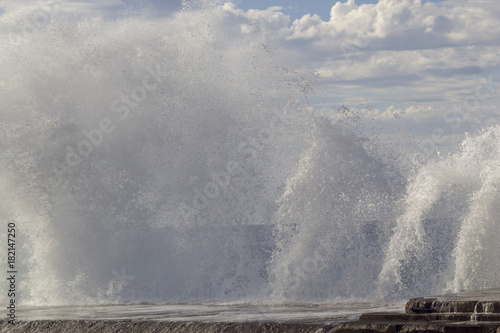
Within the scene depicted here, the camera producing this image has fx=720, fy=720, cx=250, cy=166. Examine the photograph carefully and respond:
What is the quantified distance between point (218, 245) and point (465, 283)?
8.29m

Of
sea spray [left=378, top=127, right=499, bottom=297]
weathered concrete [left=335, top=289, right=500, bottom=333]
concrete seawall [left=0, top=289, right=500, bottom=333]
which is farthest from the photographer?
sea spray [left=378, top=127, right=499, bottom=297]

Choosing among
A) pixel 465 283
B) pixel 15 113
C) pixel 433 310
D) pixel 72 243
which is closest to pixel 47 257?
pixel 72 243

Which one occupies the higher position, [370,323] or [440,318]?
[370,323]

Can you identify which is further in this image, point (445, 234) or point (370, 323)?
point (445, 234)

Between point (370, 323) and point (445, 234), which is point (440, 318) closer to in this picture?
point (370, 323)

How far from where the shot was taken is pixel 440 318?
10555 mm

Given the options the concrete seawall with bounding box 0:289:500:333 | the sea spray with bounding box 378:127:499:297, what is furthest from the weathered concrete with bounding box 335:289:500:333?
the sea spray with bounding box 378:127:499:297

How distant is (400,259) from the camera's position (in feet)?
64.6

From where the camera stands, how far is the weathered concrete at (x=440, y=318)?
970 centimetres

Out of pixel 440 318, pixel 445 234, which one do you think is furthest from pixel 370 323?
pixel 445 234

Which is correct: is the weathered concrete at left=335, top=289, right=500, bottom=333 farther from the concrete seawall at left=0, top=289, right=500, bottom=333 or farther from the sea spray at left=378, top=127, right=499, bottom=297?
the sea spray at left=378, top=127, right=499, bottom=297

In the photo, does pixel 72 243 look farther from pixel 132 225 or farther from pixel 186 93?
pixel 186 93

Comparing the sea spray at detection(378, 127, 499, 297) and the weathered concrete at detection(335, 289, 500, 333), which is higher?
the weathered concrete at detection(335, 289, 500, 333)

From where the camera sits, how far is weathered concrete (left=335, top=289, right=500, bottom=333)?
9698 mm
